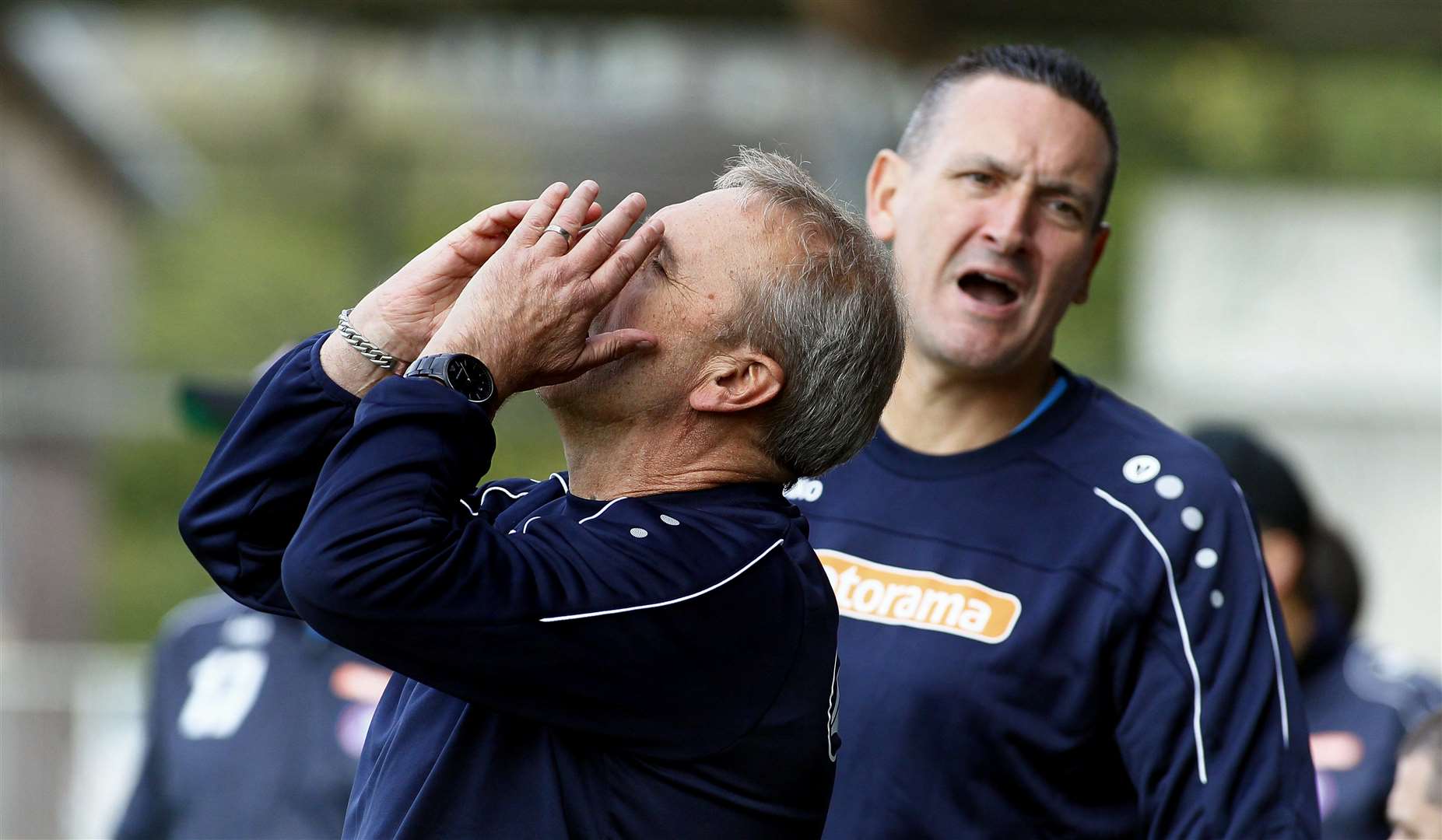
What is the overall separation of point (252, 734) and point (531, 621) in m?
2.44

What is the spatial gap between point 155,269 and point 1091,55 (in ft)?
47.4

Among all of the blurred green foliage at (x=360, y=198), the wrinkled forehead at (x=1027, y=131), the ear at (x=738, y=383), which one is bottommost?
the blurred green foliage at (x=360, y=198)

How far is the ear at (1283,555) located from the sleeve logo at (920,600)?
→ 1.96m

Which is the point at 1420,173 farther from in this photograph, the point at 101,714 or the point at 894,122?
the point at 101,714

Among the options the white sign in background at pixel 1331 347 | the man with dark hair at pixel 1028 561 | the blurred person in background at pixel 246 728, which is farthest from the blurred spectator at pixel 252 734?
the white sign in background at pixel 1331 347

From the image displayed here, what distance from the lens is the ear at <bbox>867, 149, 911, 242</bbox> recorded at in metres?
2.82

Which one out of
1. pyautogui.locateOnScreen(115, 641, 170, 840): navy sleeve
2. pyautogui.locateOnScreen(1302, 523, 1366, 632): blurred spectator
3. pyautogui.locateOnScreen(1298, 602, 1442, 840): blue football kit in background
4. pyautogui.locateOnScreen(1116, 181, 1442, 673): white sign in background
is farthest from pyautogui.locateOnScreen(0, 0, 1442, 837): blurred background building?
pyautogui.locateOnScreen(115, 641, 170, 840): navy sleeve

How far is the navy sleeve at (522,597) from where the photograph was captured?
5.32 ft

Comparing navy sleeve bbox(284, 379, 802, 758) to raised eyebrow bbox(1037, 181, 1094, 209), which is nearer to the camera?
navy sleeve bbox(284, 379, 802, 758)

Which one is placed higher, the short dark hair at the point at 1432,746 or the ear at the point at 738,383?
the ear at the point at 738,383

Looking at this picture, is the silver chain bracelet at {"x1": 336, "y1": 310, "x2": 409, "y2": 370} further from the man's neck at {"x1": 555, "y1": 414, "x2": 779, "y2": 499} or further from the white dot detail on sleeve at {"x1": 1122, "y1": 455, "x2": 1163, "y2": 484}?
the white dot detail on sleeve at {"x1": 1122, "y1": 455, "x2": 1163, "y2": 484}

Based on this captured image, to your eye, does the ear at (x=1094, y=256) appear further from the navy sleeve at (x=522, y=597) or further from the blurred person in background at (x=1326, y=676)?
the blurred person in background at (x=1326, y=676)

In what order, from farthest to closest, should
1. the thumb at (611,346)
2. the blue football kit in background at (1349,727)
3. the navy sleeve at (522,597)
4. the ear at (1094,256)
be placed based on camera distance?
1. the blue football kit in background at (1349,727)
2. the ear at (1094,256)
3. the thumb at (611,346)
4. the navy sleeve at (522,597)

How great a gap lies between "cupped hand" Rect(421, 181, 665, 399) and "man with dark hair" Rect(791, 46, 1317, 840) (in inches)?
36.6
